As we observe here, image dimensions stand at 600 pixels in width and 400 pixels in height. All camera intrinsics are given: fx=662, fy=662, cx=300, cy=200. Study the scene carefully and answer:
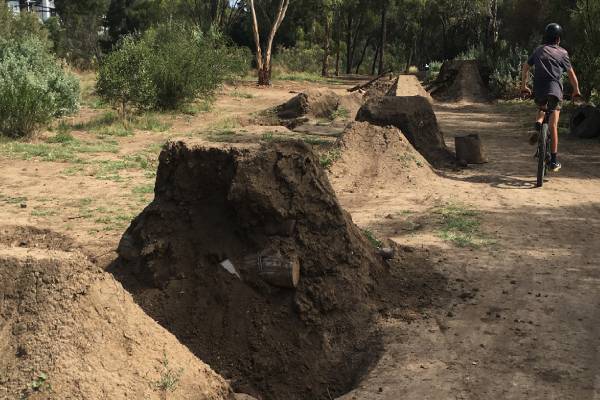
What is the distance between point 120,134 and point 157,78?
318 cm

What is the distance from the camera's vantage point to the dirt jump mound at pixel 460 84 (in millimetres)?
20219

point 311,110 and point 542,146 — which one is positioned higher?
point 311,110

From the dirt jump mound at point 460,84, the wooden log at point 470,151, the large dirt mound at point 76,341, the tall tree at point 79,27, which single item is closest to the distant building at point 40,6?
the tall tree at point 79,27

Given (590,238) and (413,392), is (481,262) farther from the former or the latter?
(413,392)

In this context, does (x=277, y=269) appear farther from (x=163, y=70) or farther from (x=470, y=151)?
(x=163, y=70)

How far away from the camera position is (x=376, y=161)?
8.77 metres

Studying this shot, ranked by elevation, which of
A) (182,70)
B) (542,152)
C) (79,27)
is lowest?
(542,152)

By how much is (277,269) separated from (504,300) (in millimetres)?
1558

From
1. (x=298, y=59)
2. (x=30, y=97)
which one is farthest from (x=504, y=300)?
(x=298, y=59)

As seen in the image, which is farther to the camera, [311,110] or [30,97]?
[311,110]

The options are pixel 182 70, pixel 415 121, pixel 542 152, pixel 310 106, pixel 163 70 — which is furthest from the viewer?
pixel 310 106

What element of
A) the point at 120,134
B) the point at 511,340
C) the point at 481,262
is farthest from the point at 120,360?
the point at 120,134

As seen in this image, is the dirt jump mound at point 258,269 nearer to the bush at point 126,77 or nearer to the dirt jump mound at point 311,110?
the bush at point 126,77

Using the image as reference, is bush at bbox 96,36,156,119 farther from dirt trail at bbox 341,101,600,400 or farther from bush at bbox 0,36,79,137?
dirt trail at bbox 341,101,600,400
